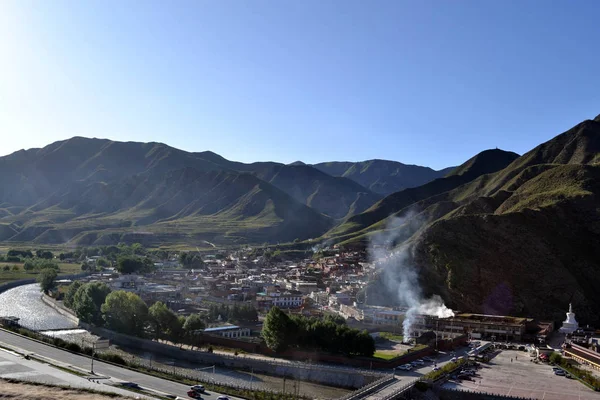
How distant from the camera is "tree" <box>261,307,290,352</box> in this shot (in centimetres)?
4709

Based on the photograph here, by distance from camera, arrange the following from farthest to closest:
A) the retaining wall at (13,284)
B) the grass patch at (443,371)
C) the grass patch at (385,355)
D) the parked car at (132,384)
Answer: the retaining wall at (13,284), the grass patch at (385,355), the grass patch at (443,371), the parked car at (132,384)

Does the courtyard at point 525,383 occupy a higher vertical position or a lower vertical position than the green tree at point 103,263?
lower

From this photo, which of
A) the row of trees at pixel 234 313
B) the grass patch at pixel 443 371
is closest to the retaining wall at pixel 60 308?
the row of trees at pixel 234 313

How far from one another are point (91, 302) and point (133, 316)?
8.19 meters

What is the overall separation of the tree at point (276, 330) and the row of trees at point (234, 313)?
13.3 meters

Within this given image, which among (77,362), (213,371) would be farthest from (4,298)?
(213,371)

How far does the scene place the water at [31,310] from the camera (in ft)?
209

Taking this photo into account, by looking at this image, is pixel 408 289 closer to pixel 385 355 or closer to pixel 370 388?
pixel 385 355

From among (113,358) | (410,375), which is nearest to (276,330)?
(410,375)

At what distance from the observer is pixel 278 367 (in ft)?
145

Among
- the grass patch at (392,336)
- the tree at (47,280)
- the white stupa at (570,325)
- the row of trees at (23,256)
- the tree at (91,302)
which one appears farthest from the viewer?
the row of trees at (23,256)

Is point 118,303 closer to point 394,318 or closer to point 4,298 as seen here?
point 394,318

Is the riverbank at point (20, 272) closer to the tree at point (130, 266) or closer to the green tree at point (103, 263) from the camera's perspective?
the green tree at point (103, 263)

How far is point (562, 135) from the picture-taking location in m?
140
